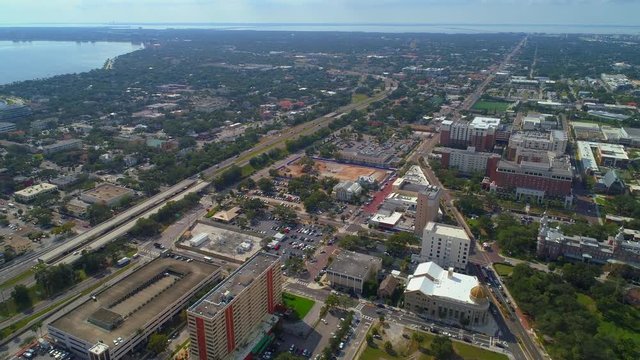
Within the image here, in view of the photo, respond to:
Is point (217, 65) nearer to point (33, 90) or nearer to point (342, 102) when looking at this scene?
point (33, 90)

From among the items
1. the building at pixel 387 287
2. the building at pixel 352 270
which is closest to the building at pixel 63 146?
the building at pixel 352 270

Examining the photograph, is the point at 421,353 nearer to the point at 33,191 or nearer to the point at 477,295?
the point at 477,295

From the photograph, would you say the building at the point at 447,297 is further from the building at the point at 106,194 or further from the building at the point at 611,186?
the building at the point at 106,194

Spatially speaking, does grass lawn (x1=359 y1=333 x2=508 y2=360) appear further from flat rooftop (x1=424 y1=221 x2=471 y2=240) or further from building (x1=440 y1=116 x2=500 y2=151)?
building (x1=440 y1=116 x2=500 y2=151)

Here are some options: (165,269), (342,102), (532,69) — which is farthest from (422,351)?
(532,69)

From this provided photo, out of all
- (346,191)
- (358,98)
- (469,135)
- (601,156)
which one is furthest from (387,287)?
(358,98)

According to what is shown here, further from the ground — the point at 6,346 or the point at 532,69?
the point at 532,69

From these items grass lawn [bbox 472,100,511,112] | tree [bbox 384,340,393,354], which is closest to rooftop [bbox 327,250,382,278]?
tree [bbox 384,340,393,354]
